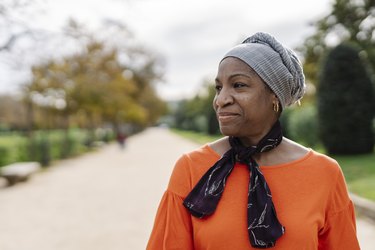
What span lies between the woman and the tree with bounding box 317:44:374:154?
13780 millimetres

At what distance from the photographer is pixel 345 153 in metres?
14.8

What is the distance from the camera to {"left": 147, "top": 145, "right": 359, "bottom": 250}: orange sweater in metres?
1.58

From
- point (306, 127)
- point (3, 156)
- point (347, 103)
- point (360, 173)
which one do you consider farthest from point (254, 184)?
point (306, 127)

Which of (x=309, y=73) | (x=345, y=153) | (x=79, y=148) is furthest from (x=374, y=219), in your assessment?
(x=309, y=73)

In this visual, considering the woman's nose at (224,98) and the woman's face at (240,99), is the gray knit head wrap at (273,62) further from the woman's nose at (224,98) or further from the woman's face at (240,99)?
the woman's nose at (224,98)

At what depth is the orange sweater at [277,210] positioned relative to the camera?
158 centimetres

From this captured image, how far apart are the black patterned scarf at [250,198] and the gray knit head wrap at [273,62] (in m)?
0.26

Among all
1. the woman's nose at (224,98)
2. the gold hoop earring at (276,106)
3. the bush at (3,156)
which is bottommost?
the bush at (3,156)

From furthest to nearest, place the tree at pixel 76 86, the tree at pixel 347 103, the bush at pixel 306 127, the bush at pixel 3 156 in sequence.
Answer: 1. the tree at pixel 76 86
2. the bush at pixel 306 127
3. the bush at pixel 3 156
4. the tree at pixel 347 103

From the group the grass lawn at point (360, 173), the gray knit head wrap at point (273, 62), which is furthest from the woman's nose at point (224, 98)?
the grass lawn at point (360, 173)

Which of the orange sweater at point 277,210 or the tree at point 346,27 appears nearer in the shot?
the orange sweater at point 277,210

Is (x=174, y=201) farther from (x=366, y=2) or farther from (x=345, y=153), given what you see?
(x=366, y=2)

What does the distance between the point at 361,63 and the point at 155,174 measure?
25.5ft

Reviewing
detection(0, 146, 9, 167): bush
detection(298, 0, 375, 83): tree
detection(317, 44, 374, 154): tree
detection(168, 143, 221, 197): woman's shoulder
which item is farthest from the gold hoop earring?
detection(298, 0, 375, 83): tree
